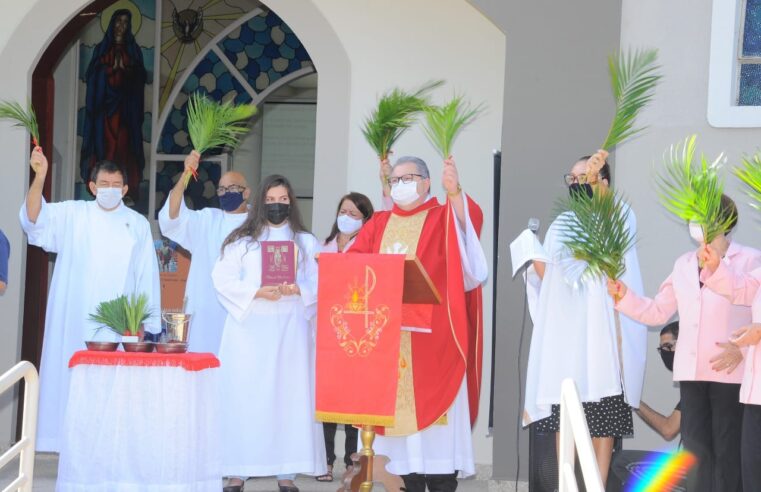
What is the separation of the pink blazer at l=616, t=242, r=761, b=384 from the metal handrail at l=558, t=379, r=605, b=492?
168 centimetres

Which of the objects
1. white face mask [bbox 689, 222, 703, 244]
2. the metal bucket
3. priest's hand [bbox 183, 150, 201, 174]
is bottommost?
the metal bucket

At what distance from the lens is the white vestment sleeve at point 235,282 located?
7.71 m

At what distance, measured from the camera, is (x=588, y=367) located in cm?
681

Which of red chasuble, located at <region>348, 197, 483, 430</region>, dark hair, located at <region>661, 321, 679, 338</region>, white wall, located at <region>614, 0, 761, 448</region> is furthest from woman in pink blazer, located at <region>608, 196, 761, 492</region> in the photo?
white wall, located at <region>614, 0, 761, 448</region>

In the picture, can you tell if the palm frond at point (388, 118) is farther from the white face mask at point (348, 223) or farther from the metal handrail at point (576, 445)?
the metal handrail at point (576, 445)

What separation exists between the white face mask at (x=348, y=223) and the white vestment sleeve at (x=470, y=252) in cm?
149

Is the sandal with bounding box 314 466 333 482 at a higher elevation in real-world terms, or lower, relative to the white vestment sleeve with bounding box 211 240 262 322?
lower

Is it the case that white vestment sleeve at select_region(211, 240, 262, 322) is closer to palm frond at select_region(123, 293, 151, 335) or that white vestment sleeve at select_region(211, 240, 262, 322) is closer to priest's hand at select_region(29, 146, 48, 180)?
palm frond at select_region(123, 293, 151, 335)

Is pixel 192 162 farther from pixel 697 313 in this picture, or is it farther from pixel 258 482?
pixel 697 313

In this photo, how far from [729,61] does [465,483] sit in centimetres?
340

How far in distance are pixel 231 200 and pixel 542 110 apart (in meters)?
2.30

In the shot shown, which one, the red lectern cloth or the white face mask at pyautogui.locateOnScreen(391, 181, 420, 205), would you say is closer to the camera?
the red lectern cloth

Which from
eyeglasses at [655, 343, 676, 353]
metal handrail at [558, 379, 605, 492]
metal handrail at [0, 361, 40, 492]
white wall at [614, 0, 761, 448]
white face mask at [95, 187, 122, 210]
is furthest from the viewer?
white face mask at [95, 187, 122, 210]

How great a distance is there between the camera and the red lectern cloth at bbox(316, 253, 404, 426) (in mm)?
6516
